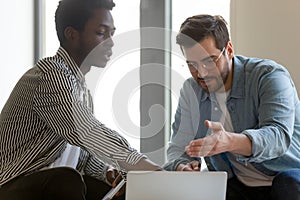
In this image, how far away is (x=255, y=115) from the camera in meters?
1.55

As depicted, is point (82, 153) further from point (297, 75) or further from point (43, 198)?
point (297, 75)

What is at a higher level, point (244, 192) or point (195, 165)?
point (195, 165)

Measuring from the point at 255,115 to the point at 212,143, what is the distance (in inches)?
12.5

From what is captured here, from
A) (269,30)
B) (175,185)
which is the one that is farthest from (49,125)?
(269,30)

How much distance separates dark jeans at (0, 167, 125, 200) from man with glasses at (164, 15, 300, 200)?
29 cm

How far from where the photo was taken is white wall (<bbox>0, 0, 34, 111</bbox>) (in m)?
2.41

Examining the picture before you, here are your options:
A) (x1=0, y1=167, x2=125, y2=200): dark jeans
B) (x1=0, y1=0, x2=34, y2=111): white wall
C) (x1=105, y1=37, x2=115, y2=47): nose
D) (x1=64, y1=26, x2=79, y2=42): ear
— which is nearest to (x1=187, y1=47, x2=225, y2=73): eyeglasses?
(x1=105, y1=37, x2=115, y2=47): nose

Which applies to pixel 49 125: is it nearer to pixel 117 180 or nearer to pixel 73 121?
pixel 73 121

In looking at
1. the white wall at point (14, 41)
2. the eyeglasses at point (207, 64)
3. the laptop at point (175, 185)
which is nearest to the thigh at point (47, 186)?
the laptop at point (175, 185)

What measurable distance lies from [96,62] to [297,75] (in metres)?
0.90

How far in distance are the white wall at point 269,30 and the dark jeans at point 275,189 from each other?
0.55 meters

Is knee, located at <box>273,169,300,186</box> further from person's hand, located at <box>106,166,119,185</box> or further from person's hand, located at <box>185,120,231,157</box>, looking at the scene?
person's hand, located at <box>106,166,119,185</box>

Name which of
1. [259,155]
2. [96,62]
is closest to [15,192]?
[96,62]

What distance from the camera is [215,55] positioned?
1.55 m
